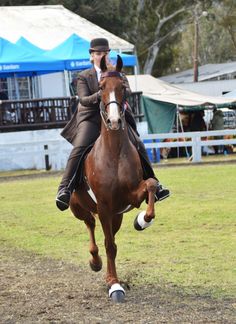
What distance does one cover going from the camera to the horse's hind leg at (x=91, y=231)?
9183 millimetres

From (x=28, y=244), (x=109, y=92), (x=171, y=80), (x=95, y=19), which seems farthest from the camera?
(x=171, y=80)

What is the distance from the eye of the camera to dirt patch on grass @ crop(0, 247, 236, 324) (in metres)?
7.20

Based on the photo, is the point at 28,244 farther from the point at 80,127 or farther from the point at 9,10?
the point at 9,10

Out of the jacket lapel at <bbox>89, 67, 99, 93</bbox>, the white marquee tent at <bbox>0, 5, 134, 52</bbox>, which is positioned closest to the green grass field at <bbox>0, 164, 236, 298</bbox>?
the jacket lapel at <bbox>89, 67, 99, 93</bbox>

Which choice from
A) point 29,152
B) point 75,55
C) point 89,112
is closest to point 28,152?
point 29,152

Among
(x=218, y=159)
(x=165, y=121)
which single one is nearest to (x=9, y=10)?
(x=165, y=121)

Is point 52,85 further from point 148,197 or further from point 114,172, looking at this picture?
point 148,197

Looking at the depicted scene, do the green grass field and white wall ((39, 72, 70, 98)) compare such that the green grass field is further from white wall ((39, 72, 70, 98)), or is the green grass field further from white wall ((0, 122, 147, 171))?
white wall ((39, 72, 70, 98))

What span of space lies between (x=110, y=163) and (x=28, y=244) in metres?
4.42

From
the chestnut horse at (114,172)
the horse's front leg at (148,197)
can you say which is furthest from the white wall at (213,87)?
the horse's front leg at (148,197)

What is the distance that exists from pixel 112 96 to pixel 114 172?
0.81 metres

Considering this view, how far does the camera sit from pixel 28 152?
27.2 meters

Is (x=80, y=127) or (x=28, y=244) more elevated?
(x=80, y=127)

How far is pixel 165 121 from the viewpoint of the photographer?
33562 millimetres
